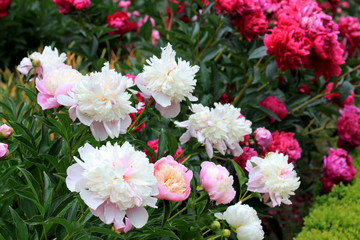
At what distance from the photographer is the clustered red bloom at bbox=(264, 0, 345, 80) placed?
1580 millimetres

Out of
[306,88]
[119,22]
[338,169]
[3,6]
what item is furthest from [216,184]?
[3,6]

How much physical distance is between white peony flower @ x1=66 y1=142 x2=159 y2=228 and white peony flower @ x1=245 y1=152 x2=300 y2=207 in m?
0.41

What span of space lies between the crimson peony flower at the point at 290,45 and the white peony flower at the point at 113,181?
3.16ft

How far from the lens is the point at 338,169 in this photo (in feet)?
7.04

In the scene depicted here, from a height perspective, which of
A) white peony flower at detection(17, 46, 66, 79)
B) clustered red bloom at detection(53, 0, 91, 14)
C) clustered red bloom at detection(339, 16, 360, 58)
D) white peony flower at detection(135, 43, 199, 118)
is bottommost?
clustered red bloom at detection(339, 16, 360, 58)

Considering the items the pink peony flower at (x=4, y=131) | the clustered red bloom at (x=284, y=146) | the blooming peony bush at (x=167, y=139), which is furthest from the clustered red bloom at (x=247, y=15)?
the pink peony flower at (x=4, y=131)

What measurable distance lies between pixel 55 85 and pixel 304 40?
3.32 feet

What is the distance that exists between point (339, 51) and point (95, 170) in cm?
129

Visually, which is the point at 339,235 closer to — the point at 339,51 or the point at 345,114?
the point at 339,51

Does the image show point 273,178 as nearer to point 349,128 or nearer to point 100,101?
point 100,101

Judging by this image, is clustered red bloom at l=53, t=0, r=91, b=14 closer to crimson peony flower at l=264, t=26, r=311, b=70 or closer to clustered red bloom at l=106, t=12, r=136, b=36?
clustered red bloom at l=106, t=12, r=136, b=36

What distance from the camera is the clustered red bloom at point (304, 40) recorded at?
1580 millimetres

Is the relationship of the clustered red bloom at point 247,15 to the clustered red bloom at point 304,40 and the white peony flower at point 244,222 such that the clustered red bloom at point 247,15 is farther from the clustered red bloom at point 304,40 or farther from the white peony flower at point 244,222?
the white peony flower at point 244,222

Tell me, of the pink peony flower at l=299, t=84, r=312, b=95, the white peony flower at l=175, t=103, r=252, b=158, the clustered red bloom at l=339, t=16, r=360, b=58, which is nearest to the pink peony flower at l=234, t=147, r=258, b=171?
the white peony flower at l=175, t=103, r=252, b=158
